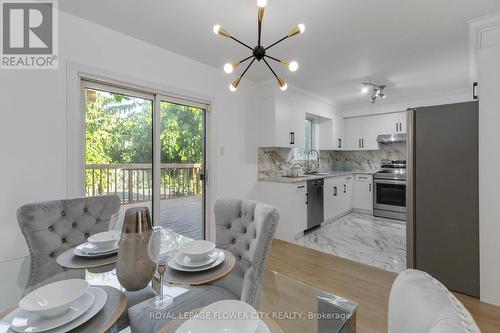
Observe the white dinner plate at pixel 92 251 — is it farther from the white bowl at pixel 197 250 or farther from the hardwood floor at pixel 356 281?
the hardwood floor at pixel 356 281

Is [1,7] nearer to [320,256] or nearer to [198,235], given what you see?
[198,235]

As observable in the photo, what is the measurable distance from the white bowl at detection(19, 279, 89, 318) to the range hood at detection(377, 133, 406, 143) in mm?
5734

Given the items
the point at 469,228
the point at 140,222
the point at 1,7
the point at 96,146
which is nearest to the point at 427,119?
the point at 469,228

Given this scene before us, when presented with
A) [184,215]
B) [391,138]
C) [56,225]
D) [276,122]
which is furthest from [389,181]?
[56,225]

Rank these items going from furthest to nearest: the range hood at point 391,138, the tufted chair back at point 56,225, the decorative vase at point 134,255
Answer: the range hood at point 391,138, the tufted chair back at point 56,225, the decorative vase at point 134,255

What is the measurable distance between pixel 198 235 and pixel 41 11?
2.75m

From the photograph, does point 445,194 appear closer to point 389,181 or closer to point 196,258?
point 196,258

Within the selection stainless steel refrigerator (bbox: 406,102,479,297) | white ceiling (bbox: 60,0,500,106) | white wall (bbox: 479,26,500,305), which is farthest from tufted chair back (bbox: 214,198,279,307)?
white wall (bbox: 479,26,500,305)

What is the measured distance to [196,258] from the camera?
1135 millimetres

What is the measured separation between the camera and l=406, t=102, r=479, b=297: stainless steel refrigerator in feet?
6.88

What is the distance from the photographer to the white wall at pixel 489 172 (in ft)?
6.40

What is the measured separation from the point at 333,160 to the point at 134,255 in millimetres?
5953

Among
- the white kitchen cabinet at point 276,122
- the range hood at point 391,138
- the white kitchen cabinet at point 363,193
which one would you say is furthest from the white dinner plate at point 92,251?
the range hood at point 391,138

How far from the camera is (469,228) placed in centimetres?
210
